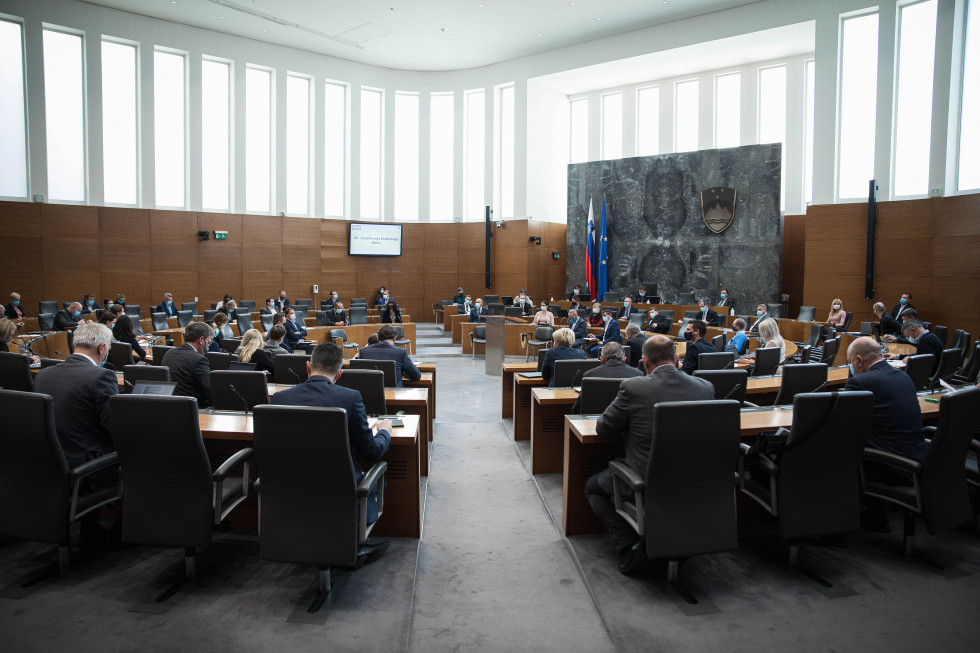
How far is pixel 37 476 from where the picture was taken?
2.67 meters

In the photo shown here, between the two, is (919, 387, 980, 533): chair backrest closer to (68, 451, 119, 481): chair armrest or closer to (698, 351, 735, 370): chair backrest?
(698, 351, 735, 370): chair backrest

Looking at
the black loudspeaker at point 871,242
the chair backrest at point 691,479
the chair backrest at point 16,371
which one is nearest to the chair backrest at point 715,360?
the chair backrest at point 691,479

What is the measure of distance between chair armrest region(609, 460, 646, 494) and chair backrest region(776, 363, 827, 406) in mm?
2021

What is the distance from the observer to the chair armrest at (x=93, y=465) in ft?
8.69

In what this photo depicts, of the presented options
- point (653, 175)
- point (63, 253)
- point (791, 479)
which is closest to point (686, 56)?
point (653, 175)

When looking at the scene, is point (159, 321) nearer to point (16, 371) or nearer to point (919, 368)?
point (16, 371)

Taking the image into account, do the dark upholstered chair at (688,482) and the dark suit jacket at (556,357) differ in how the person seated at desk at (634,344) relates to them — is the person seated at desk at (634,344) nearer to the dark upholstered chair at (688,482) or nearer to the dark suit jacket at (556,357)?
the dark suit jacket at (556,357)

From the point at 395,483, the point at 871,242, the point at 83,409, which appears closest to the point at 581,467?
the point at 395,483

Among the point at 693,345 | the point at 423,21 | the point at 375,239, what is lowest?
the point at 693,345

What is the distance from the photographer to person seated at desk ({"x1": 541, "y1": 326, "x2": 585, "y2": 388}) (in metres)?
5.03

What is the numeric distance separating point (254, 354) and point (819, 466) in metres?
Answer: 4.51

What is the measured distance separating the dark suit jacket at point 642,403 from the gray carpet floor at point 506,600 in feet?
2.31

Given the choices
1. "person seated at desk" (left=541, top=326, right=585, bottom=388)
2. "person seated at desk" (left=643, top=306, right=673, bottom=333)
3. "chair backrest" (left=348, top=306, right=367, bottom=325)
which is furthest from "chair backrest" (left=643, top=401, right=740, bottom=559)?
"chair backrest" (left=348, top=306, right=367, bottom=325)

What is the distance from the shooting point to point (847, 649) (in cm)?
233
